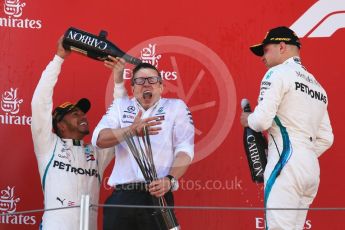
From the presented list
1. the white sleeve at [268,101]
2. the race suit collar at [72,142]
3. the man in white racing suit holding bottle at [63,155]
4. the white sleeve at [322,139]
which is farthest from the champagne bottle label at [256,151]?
the race suit collar at [72,142]

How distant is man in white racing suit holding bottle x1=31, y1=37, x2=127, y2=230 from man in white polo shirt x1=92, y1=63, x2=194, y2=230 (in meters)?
0.21

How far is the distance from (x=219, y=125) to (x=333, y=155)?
0.60 metres

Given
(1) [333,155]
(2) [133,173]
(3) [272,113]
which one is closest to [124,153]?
(2) [133,173]

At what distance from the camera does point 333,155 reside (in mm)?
4598

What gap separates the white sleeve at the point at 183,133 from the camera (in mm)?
3906

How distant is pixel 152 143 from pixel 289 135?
633 millimetres

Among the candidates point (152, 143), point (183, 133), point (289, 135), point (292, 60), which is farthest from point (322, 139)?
point (152, 143)

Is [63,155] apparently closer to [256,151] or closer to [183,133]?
[183,133]

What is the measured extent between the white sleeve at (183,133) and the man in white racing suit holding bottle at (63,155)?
392mm

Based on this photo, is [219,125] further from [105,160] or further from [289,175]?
[289,175]

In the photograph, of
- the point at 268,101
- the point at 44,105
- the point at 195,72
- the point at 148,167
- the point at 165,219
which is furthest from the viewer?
the point at 195,72

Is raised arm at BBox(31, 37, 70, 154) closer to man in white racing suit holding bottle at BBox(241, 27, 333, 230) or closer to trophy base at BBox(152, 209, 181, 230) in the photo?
trophy base at BBox(152, 209, 181, 230)

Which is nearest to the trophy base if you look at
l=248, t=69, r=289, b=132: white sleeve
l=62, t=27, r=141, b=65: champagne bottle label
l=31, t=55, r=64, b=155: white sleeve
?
l=248, t=69, r=289, b=132: white sleeve

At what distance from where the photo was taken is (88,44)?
4129 mm
